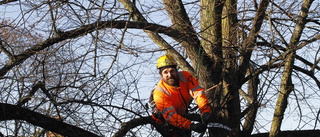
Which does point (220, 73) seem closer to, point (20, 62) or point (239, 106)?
point (239, 106)

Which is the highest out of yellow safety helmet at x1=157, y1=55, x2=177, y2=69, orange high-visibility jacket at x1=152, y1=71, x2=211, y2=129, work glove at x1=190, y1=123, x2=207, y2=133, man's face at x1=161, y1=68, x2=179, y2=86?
yellow safety helmet at x1=157, y1=55, x2=177, y2=69

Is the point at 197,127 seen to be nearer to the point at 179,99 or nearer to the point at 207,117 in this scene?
the point at 207,117

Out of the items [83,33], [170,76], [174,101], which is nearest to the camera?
[174,101]

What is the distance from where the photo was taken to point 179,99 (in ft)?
23.6

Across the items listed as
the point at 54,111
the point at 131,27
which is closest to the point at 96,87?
the point at 54,111

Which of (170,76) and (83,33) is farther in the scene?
(83,33)

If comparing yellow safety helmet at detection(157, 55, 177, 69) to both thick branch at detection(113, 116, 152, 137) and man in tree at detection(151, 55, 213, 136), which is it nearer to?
man in tree at detection(151, 55, 213, 136)

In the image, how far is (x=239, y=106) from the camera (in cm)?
773

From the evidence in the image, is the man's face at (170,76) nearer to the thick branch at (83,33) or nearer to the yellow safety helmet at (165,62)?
the yellow safety helmet at (165,62)

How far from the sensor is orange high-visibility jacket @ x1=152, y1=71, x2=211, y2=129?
21.6 feet

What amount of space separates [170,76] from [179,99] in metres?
0.34

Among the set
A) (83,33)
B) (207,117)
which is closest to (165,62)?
(207,117)

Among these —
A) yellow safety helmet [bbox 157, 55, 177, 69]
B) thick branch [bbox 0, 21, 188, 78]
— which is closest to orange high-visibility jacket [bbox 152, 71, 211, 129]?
yellow safety helmet [bbox 157, 55, 177, 69]

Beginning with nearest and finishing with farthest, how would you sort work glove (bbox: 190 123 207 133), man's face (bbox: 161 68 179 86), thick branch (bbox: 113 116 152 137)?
1. thick branch (bbox: 113 116 152 137)
2. work glove (bbox: 190 123 207 133)
3. man's face (bbox: 161 68 179 86)
